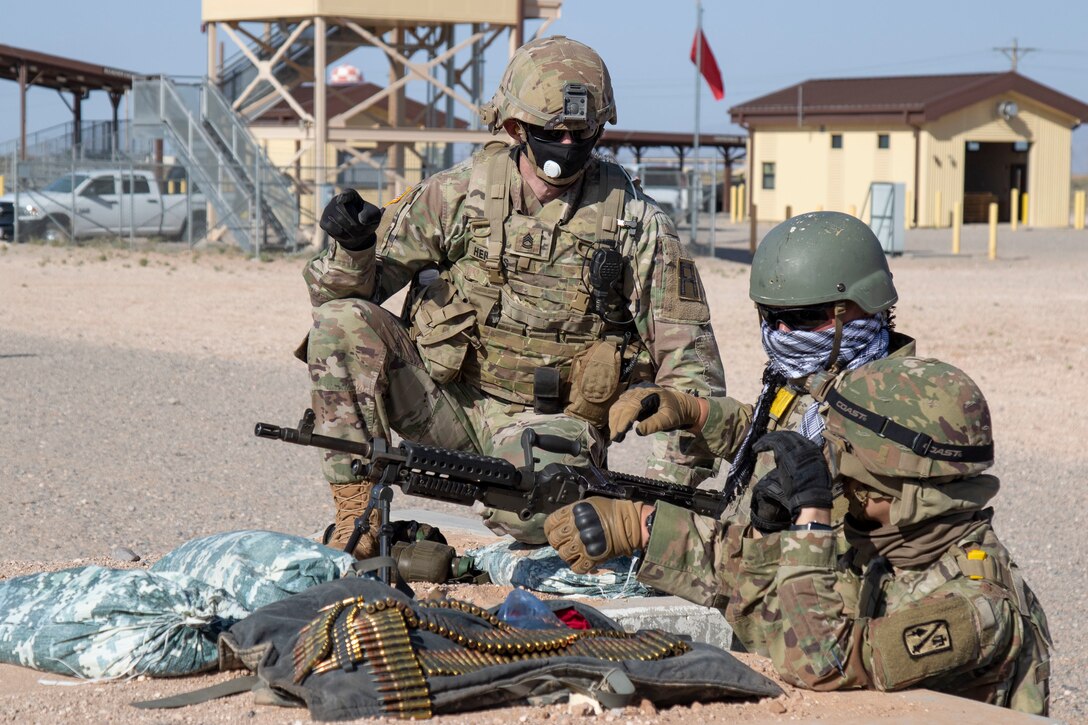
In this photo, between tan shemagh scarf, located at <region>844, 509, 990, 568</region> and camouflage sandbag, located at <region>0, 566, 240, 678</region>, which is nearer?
tan shemagh scarf, located at <region>844, 509, 990, 568</region>

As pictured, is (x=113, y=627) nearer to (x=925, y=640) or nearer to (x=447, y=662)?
(x=447, y=662)

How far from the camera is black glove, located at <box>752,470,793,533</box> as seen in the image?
329 centimetres

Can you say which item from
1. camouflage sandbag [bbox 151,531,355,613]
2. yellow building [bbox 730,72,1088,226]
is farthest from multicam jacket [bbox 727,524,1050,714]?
yellow building [bbox 730,72,1088,226]

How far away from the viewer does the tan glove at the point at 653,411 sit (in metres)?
4.35

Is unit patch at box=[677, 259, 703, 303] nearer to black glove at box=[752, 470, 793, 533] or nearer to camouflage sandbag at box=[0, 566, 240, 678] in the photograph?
black glove at box=[752, 470, 793, 533]

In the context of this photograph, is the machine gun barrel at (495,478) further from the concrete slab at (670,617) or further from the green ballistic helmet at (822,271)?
the green ballistic helmet at (822,271)

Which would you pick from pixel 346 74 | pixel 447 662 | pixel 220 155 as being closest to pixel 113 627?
pixel 447 662

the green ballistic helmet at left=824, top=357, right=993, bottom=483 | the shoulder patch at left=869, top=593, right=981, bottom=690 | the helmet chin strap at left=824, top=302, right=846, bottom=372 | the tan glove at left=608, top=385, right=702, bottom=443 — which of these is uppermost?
the helmet chin strap at left=824, top=302, right=846, bottom=372

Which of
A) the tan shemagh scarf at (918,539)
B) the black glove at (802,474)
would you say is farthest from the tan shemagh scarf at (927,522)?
the black glove at (802,474)

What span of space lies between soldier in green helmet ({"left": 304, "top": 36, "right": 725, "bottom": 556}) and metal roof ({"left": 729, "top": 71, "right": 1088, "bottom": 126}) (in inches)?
1283

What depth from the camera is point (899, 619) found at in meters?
3.27

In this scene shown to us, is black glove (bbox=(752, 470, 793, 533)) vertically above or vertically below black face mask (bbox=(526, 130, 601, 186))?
below

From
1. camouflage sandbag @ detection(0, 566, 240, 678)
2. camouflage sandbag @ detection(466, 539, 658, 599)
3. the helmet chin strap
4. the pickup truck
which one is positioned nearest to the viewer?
camouflage sandbag @ detection(0, 566, 240, 678)

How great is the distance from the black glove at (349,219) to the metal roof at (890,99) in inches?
1308
